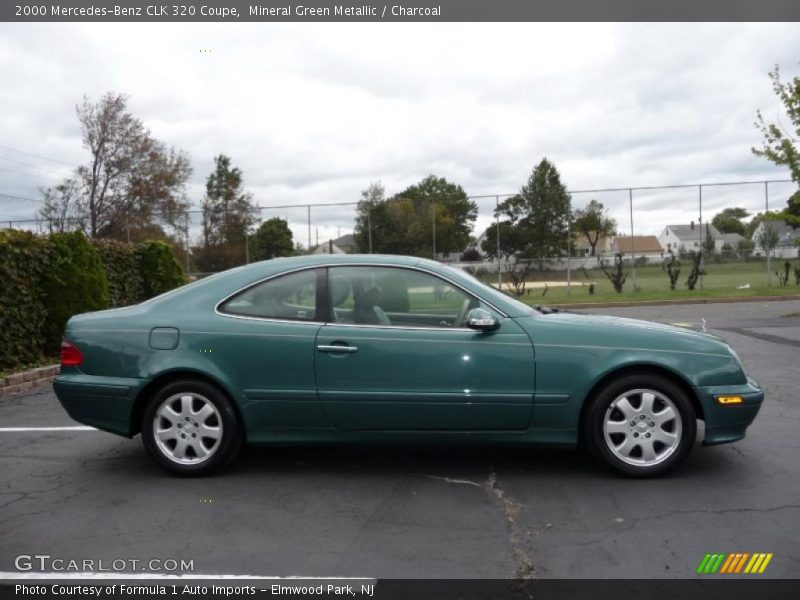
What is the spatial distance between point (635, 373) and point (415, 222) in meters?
20.6

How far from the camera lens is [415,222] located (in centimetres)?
2475

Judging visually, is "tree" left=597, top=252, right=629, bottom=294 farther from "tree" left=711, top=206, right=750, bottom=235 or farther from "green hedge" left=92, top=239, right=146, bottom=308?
"green hedge" left=92, top=239, right=146, bottom=308

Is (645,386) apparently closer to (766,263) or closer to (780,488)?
(780,488)

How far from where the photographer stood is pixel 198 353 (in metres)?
4.58

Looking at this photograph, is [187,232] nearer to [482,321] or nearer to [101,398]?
[101,398]

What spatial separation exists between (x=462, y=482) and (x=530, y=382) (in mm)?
795

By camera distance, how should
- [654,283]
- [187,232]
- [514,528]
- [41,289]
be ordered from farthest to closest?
[187,232]
[654,283]
[41,289]
[514,528]

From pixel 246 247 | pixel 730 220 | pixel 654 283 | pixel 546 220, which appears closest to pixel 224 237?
pixel 246 247

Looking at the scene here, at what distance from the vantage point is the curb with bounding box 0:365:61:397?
27.5ft

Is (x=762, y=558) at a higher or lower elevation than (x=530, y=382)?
lower

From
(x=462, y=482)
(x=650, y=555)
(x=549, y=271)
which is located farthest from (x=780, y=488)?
(x=549, y=271)

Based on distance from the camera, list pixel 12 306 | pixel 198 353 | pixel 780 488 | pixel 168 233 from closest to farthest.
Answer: pixel 780 488, pixel 198 353, pixel 12 306, pixel 168 233

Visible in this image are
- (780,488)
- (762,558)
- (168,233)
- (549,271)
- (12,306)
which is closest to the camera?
(762,558)

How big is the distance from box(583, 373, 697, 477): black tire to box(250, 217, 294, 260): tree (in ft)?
69.1
